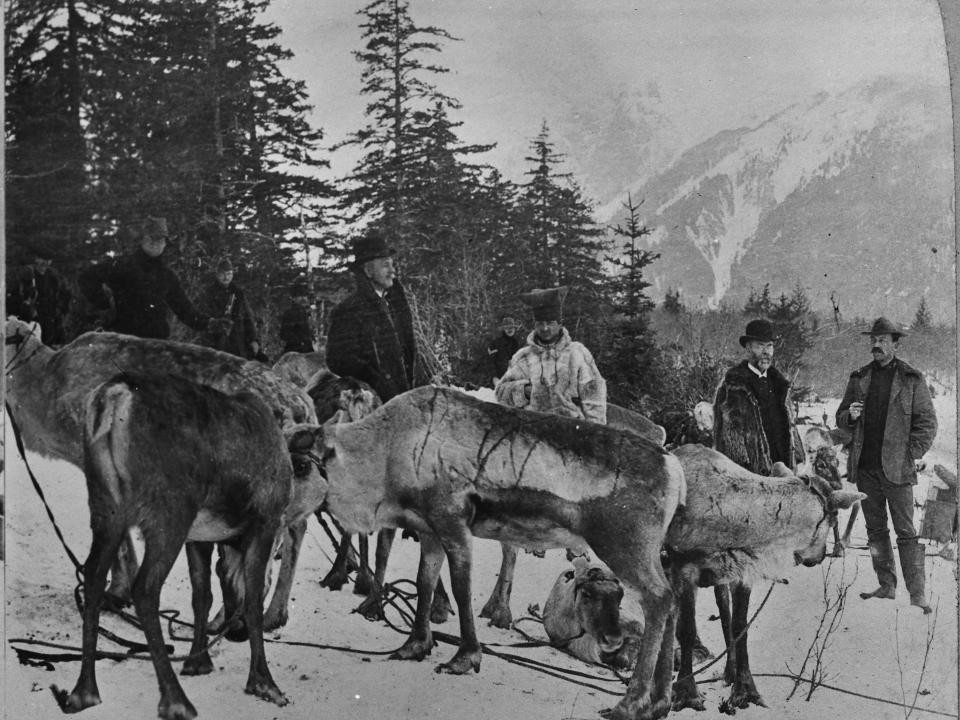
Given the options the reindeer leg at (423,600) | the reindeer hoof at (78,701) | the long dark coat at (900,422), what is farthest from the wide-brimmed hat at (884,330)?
the reindeer hoof at (78,701)

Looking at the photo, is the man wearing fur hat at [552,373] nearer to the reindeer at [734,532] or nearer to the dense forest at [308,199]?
the dense forest at [308,199]

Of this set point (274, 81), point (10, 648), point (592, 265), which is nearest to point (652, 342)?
point (592, 265)

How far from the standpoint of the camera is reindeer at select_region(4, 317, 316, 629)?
4.68m

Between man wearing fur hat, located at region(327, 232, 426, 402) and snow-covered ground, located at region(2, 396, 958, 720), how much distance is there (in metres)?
0.92

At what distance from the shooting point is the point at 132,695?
14.8 ft

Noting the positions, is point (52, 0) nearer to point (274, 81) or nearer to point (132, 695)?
point (274, 81)

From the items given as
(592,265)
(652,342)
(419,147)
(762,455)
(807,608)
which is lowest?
(807,608)

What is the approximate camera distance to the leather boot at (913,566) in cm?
504

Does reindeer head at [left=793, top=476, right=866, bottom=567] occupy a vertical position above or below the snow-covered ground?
above

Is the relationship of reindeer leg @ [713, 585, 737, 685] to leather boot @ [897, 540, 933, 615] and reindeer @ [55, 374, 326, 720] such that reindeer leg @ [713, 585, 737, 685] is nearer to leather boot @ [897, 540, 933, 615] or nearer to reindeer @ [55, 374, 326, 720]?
leather boot @ [897, 540, 933, 615]

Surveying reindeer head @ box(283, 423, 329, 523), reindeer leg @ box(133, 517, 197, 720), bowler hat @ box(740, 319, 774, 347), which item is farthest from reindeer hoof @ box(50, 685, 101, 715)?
bowler hat @ box(740, 319, 774, 347)

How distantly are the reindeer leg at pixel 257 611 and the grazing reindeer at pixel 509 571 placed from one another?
1153mm

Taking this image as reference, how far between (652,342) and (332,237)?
1867 millimetres

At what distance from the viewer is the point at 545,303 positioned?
5.07 metres
